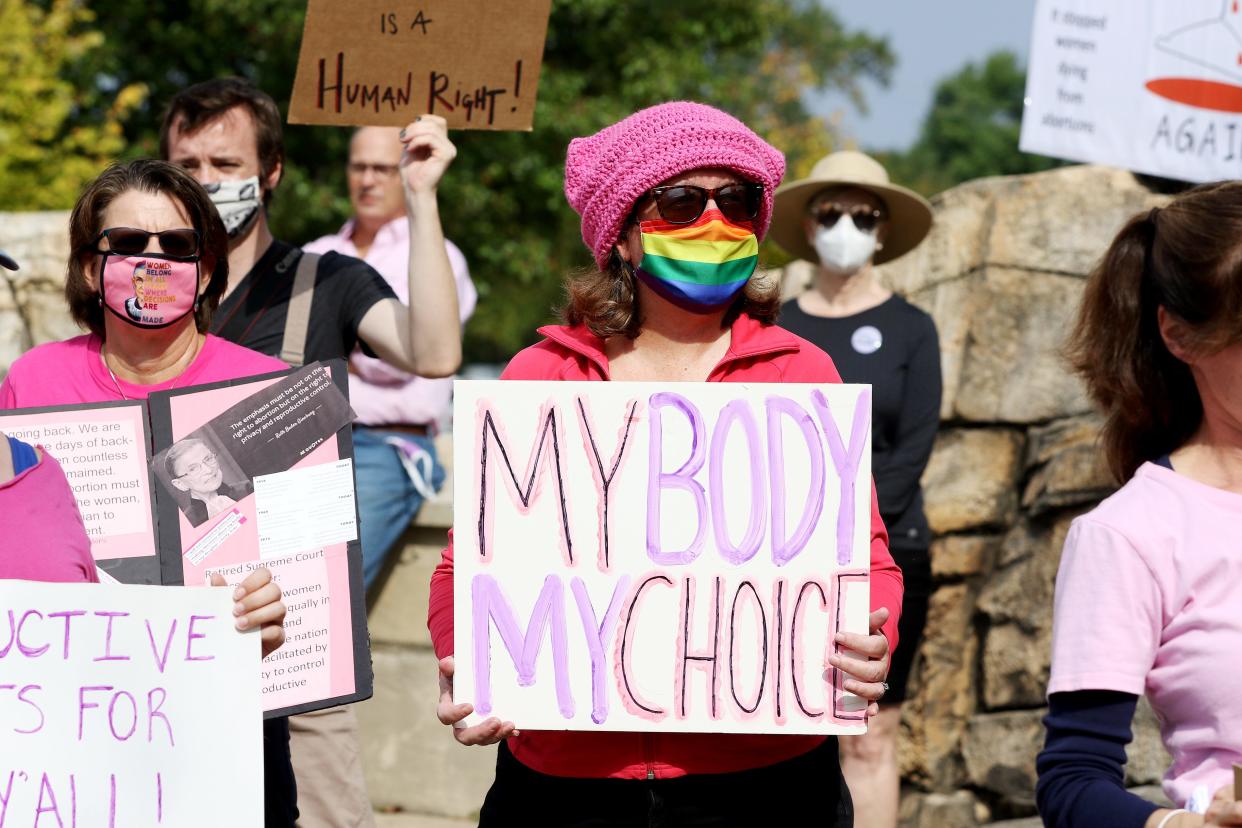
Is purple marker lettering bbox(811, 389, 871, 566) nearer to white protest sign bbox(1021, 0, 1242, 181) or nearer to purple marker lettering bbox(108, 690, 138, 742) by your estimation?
purple marker lettering bbox(108, 690, 138, 742)

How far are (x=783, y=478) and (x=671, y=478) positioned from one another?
0.60ft

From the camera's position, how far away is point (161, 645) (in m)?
2.35

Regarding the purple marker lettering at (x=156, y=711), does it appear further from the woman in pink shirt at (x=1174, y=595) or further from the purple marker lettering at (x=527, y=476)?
the woman in pink shirt at (x=1174, y=595)

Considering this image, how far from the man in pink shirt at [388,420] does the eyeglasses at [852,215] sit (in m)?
1.31

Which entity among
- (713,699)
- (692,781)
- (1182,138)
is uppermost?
(1182,138)

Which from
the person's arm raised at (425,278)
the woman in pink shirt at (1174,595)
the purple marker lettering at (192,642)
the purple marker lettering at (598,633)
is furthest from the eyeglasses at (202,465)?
the woman in pink shirt at (1174,595)

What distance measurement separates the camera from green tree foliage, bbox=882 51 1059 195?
63.3m

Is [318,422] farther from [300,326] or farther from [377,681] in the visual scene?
[377,681]

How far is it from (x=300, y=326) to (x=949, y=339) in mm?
3581

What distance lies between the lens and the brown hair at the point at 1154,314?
2.20 metres

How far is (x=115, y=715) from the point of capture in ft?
7.56

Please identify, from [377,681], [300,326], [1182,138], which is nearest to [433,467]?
[377,681]

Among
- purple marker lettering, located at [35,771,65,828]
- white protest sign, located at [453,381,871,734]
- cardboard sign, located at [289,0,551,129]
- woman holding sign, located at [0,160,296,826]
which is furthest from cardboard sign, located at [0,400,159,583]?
cardboard sign, located at [289,0,551,129]

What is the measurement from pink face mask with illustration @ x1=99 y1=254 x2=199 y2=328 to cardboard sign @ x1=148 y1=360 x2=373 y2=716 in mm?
321
